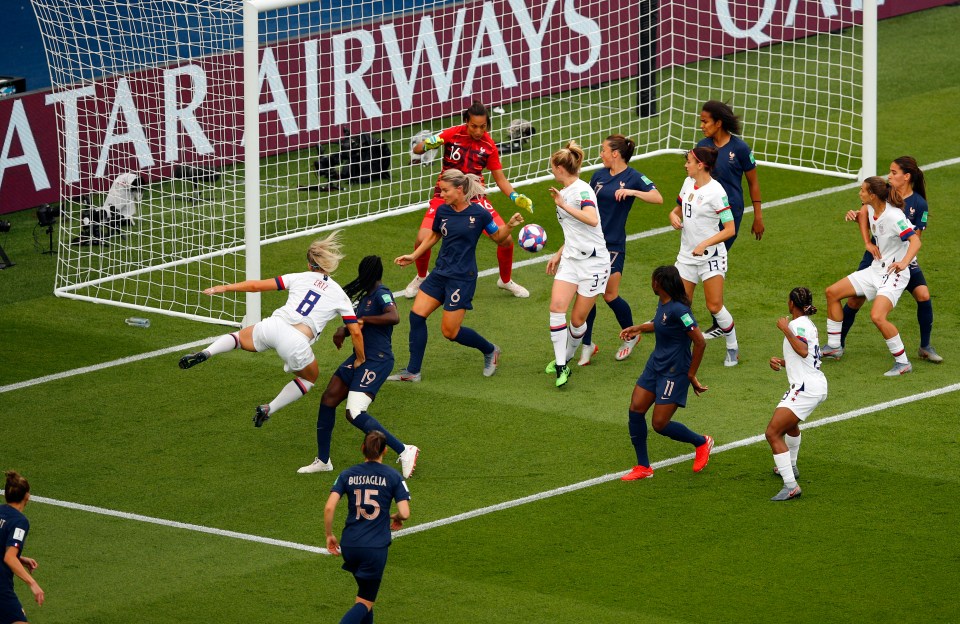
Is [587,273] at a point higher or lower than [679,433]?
higher

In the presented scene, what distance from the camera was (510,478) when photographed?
515 inches

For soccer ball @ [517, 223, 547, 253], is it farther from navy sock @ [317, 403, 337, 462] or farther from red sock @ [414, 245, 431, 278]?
navy sock @ [317, 403, 337, 462]

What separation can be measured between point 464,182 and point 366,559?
527 centimetres

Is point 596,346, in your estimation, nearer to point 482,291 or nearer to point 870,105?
point 482,291

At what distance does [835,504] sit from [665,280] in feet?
7.10

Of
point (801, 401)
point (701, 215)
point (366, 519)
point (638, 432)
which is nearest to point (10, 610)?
point (366, 519)

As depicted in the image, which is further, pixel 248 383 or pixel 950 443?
pixel 248 383

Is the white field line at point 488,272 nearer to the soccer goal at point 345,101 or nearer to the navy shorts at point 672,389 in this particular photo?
the soccer goal at point 345,101

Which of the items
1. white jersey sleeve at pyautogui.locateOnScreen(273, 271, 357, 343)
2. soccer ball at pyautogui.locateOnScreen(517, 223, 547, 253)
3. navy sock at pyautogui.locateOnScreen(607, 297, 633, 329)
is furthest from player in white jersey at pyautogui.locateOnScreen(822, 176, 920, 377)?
white jersey sleeve at pyautogui.locateOnScreen(273, 271, 357, 343)

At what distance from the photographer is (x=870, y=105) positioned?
20547mm

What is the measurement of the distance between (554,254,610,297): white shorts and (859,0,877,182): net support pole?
265 inches

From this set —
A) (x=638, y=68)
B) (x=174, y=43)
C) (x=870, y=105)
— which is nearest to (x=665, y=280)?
(x=174, y=43)

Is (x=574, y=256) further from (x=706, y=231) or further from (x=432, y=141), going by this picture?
Answer: (x=432, y=141)

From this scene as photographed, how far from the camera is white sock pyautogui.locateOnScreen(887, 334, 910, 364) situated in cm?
1485
